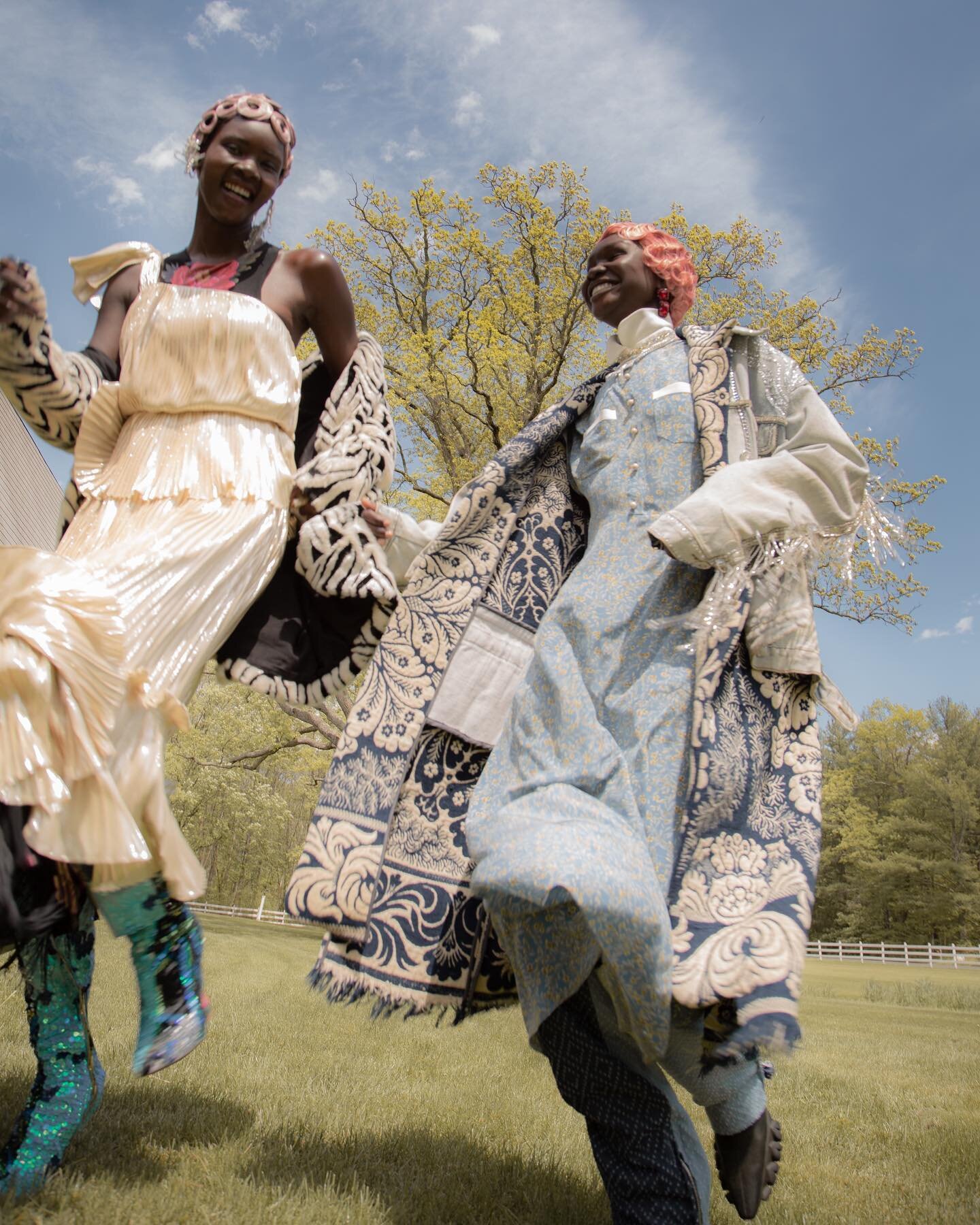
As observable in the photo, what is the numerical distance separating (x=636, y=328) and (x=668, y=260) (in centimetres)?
31

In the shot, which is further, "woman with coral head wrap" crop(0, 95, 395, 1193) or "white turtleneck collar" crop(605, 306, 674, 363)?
"white turtleneck collar" crop(605, 306, 674, 363)

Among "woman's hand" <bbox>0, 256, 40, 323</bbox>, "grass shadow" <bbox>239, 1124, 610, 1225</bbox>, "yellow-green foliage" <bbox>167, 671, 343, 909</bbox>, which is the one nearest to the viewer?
"woman's hand" <bbox>0, 256, 40, 323</bbox>

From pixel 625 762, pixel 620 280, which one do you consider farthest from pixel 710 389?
pixel 625 762

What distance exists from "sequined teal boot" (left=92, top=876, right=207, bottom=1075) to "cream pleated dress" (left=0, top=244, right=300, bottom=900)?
0.08m

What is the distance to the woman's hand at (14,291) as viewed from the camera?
2158 mm

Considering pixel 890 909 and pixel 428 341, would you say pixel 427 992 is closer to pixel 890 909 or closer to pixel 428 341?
pixel 428 341

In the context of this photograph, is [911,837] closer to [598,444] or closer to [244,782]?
[244,782]

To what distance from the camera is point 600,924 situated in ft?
5.32

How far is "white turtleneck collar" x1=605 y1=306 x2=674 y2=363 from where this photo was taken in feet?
9.52

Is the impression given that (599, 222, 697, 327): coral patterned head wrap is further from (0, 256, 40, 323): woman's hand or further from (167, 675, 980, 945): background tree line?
(167, 675, 980, 945): background tree line

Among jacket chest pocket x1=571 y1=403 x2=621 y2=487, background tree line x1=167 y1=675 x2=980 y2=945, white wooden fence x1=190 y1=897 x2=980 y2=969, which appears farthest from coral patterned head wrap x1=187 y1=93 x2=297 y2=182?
white wooden fence x1=190 y1=897 x2=980 y2=969

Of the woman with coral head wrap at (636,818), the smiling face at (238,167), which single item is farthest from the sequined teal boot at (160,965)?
the smiling face at (238,167)

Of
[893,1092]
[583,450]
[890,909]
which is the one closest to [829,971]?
[890,909]

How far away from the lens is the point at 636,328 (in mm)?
2928
